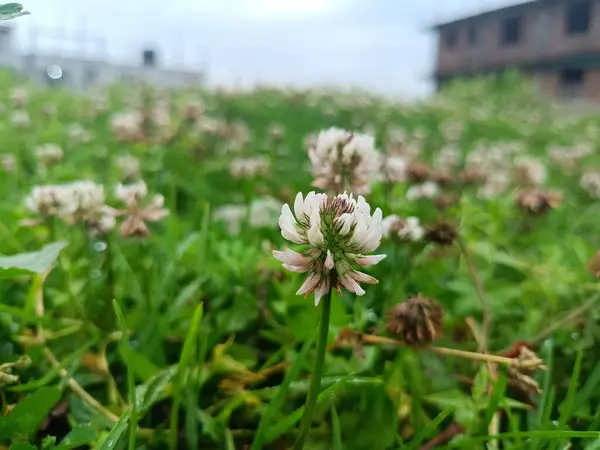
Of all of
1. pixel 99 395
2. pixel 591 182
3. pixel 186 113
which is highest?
pixel 186 113

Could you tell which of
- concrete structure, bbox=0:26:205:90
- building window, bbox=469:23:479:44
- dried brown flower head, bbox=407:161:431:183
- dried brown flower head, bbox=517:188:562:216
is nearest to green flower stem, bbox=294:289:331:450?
dried brown flower head, bbox=517:188:562:216

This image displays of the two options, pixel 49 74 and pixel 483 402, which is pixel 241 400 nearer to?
pixel 483 402

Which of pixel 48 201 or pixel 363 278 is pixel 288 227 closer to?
pixel 363 278

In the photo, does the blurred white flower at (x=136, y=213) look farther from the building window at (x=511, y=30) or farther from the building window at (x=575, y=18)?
the building window at (x=511, y=30)

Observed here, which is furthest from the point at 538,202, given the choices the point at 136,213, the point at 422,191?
the point at 136,213

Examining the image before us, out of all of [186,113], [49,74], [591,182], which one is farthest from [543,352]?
[49,74]

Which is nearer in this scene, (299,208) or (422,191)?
(299,208)
